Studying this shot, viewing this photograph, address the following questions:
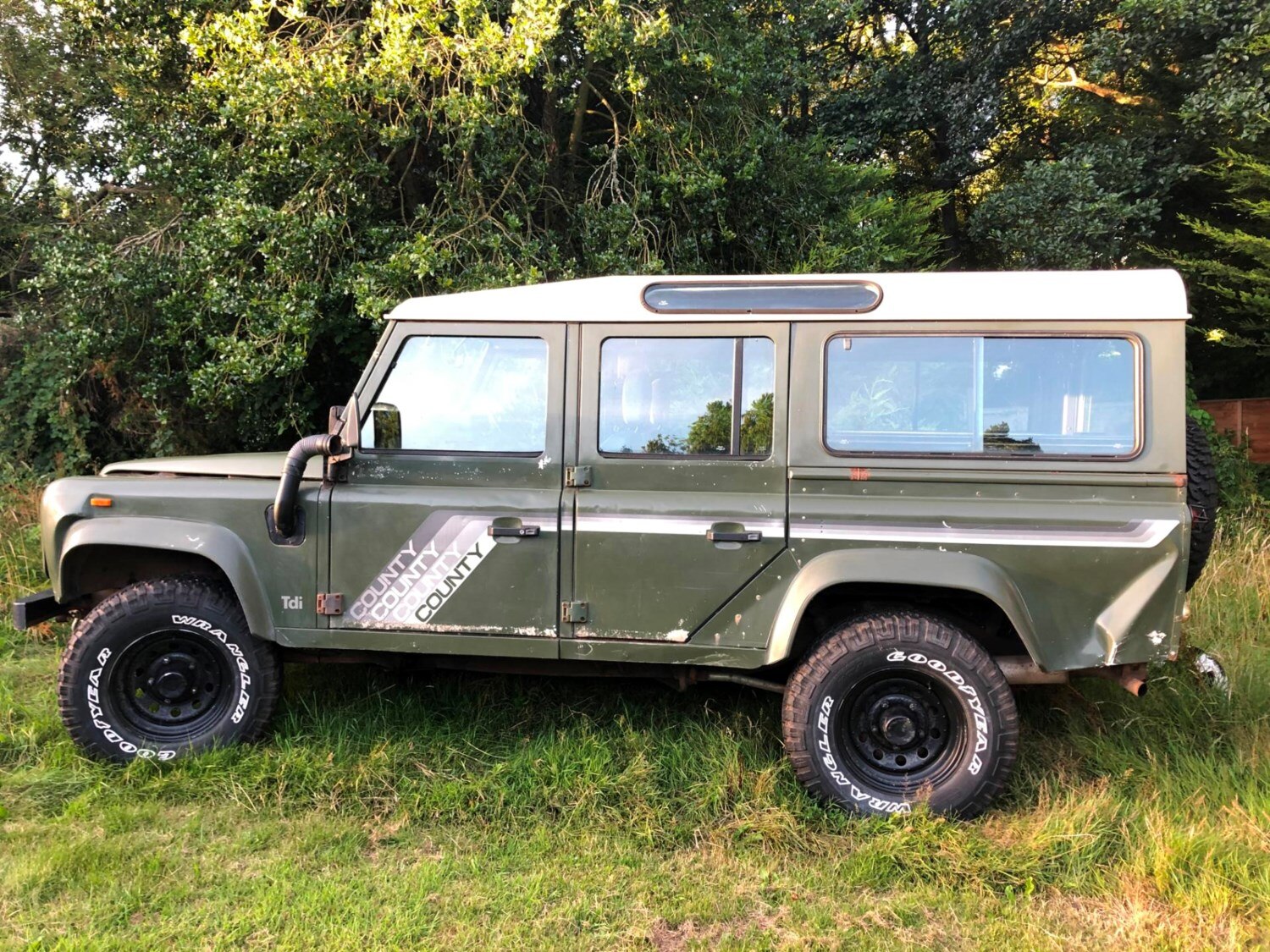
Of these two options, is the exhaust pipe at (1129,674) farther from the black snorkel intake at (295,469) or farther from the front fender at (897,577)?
the black snorkel intake at (295,469)

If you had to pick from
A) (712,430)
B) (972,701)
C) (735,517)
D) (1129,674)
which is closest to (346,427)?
(712,430)

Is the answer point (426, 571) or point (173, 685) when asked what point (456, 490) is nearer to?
point (426, 571)

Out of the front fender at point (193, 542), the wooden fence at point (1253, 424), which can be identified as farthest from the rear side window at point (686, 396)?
the wooden fence at point (1253, 424)

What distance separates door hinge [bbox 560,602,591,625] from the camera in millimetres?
3322

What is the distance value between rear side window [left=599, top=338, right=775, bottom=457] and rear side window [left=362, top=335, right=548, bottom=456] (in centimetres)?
33

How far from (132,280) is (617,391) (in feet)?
15.1

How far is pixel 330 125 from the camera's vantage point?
556cm

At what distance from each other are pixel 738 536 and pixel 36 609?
3.22 metres

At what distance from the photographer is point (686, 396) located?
3354 mm

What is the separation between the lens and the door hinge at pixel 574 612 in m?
3.32

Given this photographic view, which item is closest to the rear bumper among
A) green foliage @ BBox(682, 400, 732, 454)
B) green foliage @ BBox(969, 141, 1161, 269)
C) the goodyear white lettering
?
green foliage @ BBox(682, 400, 732, 454)

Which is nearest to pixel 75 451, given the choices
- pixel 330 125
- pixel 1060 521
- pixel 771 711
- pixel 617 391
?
pixel 330 125

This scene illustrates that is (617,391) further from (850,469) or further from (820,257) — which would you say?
(820,257)

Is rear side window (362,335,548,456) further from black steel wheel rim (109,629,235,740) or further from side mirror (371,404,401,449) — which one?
black steel wheel rim (109,629,235,740)
